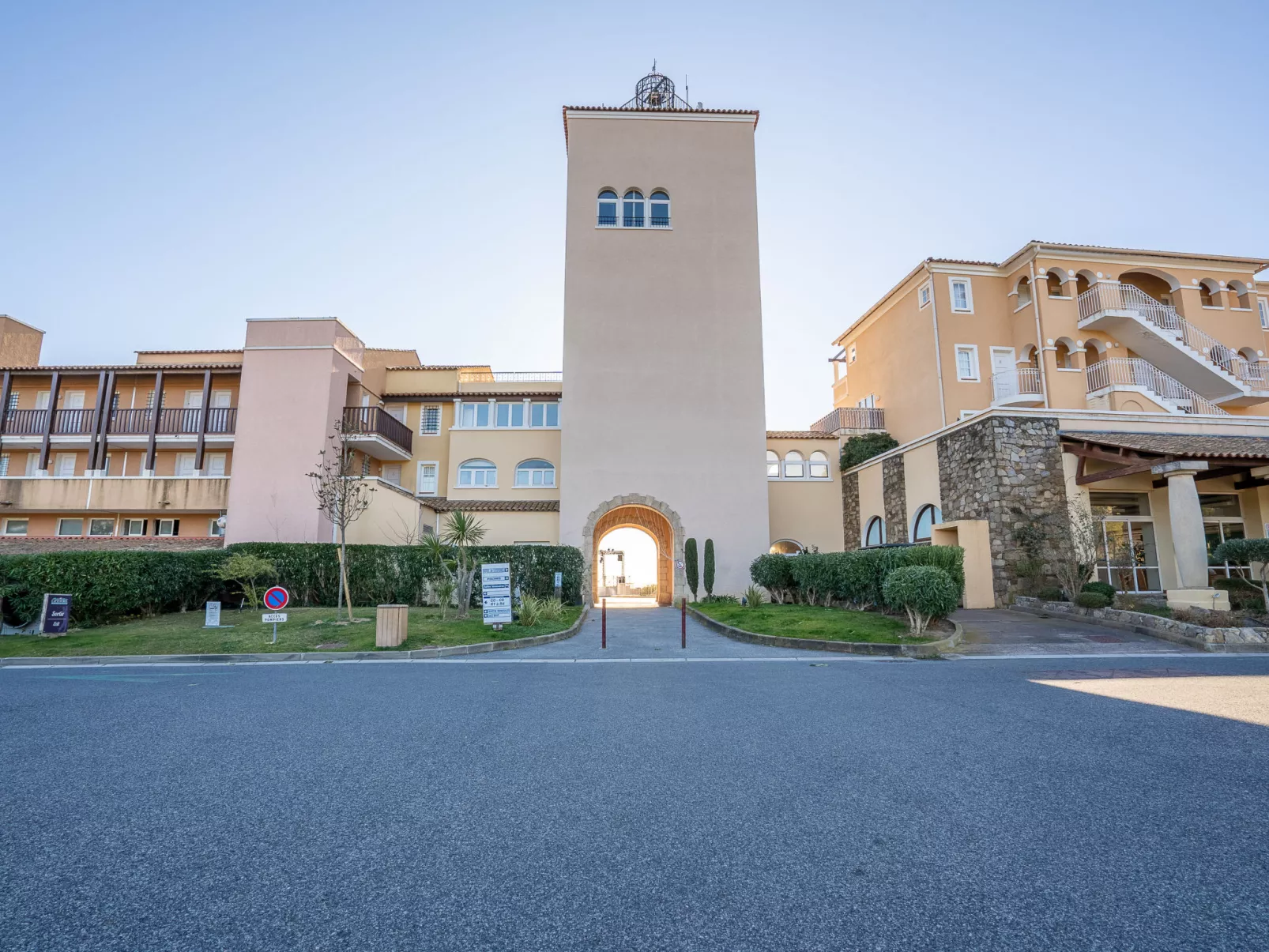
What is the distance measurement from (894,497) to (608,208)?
15403 millimetres

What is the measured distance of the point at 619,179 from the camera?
2672cm

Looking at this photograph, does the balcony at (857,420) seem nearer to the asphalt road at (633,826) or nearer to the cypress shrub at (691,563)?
the cypress shrub at (691,563)

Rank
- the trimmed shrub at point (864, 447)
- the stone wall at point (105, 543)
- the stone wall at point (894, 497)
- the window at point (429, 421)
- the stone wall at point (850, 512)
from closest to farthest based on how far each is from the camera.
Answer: the stone wall at point (105, 543) → the stone wall at point (894, 497) → the stone wall at point (850, 512) → the trimmed shrub at point (864, 447) → the window at point (429, 421)

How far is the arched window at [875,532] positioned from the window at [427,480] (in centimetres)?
1733

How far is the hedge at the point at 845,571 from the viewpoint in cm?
1313

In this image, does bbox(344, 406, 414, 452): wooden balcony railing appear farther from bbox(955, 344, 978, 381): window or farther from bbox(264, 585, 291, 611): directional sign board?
bbox(955, 344, 978, 381): window

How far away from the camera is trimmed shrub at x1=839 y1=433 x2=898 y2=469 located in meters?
27.5

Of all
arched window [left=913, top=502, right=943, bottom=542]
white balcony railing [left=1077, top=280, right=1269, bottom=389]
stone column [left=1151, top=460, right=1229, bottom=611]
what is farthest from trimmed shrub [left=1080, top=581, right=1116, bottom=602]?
A: white balcony railing [left=1077, top=280, right=1269, bottom=389]

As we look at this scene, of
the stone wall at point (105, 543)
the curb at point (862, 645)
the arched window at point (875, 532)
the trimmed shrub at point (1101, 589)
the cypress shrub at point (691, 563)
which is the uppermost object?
the arched window at point (875, 532)

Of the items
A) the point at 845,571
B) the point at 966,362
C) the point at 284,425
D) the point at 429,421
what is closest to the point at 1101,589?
the point at 845,571

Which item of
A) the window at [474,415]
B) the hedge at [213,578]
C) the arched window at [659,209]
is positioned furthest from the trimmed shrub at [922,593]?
the window at [474,415]

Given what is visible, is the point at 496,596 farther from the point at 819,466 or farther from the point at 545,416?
the point at 819,466

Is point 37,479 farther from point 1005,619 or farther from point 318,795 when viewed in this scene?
point 1005,619

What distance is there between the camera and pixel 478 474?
89.8 ft
